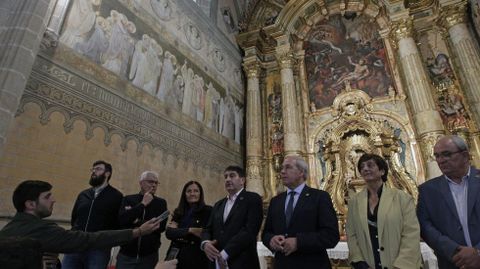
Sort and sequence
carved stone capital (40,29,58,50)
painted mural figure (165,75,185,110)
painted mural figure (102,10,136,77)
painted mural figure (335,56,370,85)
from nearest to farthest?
carved stone capital (40,29,58,50) < painted mural figure (102,10,136,77) < painted mural figure (165,75,185,110) < painted mural figure (335,56,370,85)

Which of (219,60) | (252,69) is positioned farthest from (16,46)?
(252,69)

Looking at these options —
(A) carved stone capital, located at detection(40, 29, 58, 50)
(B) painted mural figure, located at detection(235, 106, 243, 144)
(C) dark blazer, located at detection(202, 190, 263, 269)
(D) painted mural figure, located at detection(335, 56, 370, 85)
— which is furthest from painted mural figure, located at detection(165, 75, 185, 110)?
(D) painted mural figure, located at detection(335, 56, 370, 85)

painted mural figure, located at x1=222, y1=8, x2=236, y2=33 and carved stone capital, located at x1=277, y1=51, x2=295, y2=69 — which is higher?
painted mural figure, located at x1=222, y1=8, x2=236, y2=33

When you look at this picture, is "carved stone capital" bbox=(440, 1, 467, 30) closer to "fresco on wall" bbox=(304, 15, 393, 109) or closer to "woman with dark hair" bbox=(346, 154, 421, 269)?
"fresco on wall" bbox=(304, 15, 393, 109)

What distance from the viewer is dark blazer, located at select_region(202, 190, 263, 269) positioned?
2475mm

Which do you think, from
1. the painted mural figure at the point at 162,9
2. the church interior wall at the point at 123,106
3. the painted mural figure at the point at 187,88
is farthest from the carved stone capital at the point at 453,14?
the painted mural figure at the point at 162,9

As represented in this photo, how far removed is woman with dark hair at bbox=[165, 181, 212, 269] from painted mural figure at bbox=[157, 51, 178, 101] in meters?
3.87

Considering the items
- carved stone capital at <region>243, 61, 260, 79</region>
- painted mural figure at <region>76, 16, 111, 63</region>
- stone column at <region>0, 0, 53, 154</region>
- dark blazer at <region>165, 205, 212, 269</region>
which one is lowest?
dark blazer at <region>165, 205, 212, 269</region>

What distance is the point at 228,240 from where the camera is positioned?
101 inches

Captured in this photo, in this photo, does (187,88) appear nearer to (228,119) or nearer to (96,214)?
(228,119)

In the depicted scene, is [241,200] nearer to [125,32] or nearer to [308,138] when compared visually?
[125,32]

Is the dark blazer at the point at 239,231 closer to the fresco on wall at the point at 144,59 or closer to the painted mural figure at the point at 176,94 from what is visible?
the fresco on wall at the point at 144,59

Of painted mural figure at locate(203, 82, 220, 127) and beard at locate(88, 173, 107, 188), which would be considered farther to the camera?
painted mural figure at locate(203, 82, 220, 127)

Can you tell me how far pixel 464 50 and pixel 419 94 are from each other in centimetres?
174
